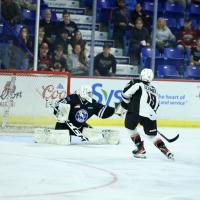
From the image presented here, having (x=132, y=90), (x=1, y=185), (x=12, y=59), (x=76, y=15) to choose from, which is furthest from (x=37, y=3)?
(x=1, y=185)

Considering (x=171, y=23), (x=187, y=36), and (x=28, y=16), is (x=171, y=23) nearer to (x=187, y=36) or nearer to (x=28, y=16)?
(x=187, y=36)

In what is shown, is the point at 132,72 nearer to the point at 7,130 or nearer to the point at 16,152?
the point at 7,130

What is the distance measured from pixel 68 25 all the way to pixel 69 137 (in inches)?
163

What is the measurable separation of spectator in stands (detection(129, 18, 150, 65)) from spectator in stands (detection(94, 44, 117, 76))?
53cm

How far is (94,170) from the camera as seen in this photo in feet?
22.0

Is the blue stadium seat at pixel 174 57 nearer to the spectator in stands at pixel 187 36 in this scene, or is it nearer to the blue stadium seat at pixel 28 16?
the spectator in stands at pixel 187 36

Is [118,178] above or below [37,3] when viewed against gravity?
below

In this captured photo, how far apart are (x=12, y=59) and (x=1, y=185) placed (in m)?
6.32

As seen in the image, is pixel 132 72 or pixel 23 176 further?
pixel 132 72

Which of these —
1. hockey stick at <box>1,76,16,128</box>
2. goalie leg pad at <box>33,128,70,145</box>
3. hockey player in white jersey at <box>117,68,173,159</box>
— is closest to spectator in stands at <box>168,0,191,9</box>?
hockey stick at <box>1,76,16,128</box>

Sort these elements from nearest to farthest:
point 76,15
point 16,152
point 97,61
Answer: point 16,152, point 97,61, point 76,15

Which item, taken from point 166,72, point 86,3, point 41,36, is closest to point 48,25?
point 41,36

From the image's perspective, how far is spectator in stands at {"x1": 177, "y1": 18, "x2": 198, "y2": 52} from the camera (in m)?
14.2

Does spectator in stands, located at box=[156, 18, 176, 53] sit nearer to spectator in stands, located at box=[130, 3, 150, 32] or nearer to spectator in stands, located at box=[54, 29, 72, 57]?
spectator in stands, located at box=[130, 3, 150, 32]
